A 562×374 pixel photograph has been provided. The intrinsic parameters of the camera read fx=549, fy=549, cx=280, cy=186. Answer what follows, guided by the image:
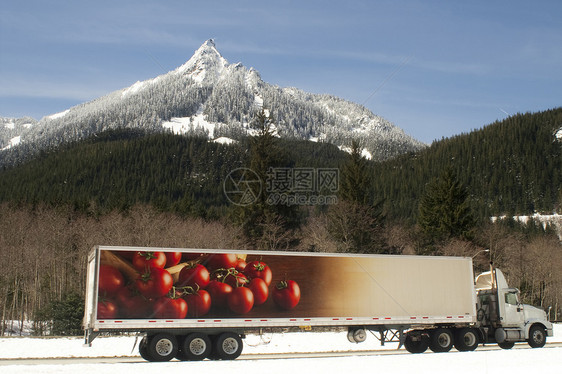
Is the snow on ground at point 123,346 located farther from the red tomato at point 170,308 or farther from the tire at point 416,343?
the red tomato at point 170,308

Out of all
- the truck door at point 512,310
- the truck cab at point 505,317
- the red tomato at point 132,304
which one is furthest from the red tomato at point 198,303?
the truck door at point 512,310

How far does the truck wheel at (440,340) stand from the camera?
22734 mm

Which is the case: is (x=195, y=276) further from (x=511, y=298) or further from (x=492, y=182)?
(x=492, y=182)

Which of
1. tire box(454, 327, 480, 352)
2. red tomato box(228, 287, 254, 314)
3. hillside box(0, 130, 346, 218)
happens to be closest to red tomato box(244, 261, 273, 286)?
red tomato box(228, 287, 254, 314)

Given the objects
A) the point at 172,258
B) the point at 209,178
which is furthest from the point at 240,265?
the point at 209,178

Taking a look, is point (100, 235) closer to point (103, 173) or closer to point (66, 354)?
point (66, 354)

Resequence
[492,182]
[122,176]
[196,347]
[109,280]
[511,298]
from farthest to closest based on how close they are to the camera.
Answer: [492,182]
[122,176]
[511,298]
[196,347]
[109,280]

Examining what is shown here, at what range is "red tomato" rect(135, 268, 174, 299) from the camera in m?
19.2

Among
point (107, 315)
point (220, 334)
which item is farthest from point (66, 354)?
point (220, 334)

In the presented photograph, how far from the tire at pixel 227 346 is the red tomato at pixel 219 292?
1.12 meters

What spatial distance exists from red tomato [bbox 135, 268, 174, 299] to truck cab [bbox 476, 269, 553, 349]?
13798mm

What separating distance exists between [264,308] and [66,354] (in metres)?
9.56

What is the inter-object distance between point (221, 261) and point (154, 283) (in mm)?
2550

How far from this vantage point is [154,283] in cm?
1930
